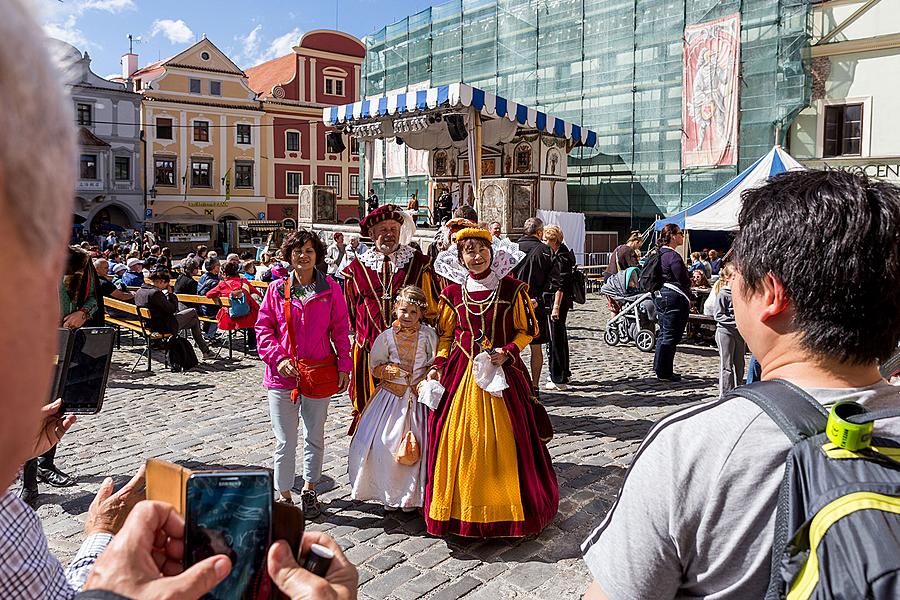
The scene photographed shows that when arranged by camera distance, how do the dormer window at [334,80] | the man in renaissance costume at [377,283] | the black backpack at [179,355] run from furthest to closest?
the dormer window at [334,80], the black backpack at [179,355], the man in renaissance costume at [377,283]

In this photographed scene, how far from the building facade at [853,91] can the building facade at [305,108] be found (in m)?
28.6

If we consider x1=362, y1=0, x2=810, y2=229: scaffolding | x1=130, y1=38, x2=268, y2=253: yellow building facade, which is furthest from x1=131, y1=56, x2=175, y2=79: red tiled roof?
x1=362, y1=0, x2=810, y2=229: scaffolding

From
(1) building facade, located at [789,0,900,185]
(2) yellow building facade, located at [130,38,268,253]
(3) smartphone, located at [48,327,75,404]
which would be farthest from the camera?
(2) yellow building facade, located at [130,38,268,253]

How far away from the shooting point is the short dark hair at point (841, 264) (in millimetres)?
1351

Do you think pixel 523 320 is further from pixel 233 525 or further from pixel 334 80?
pixel 334 80

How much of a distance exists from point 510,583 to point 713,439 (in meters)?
2.79

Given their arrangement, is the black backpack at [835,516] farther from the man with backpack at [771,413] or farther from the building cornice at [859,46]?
the building cornice at [859,46]

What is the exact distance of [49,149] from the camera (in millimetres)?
531

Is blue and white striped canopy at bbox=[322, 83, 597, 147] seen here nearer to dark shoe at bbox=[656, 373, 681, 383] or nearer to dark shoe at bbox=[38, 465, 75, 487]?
dark shoe at bbox=[656, 373, 681, 383]

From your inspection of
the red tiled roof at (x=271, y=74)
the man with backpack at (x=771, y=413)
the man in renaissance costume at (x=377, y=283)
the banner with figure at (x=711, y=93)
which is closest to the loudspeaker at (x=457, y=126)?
the banner with figure at (x=711, y=93)

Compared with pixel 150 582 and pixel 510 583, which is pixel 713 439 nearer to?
pixel 150 582

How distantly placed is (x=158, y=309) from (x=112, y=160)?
33.8 meters

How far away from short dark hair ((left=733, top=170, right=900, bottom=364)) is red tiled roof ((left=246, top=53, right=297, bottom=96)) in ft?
150

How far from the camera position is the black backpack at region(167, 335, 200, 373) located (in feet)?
31.1
